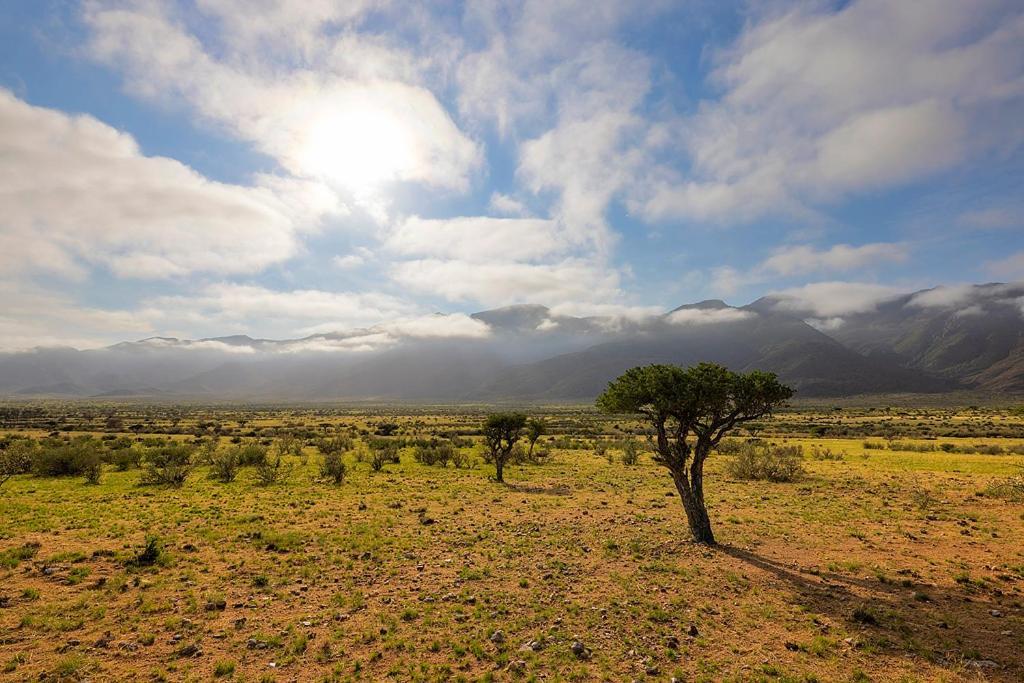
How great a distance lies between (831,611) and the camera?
13984 millimetres

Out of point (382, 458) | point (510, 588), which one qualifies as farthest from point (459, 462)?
point (510, 588)

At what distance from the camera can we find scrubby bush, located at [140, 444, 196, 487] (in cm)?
3572

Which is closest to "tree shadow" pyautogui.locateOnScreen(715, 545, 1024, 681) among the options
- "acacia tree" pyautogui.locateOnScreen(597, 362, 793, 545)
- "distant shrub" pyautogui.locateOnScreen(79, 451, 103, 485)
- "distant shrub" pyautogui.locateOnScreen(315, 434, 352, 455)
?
"acacia tree" pyautogui.locateOnScreen(597, 362, 793, 545)

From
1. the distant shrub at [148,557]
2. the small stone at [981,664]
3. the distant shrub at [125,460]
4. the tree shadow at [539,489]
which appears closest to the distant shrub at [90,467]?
the distant shrub at [125,460]

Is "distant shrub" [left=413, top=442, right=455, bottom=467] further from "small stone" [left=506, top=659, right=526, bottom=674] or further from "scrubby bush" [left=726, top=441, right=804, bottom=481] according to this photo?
"small stone" [left=506, top=659, right=526, bottom=674]

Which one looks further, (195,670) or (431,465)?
(431,465)

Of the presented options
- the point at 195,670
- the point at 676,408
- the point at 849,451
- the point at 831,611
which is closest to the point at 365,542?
the point at 195,670

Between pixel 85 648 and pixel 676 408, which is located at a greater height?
pixel 676 408

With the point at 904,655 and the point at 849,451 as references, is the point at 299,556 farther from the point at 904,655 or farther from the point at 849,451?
the point at 849,451

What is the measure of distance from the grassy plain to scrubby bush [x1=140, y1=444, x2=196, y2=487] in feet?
14.3

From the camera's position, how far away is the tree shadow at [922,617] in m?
11.4

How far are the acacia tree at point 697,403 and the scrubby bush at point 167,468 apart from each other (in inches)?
1387

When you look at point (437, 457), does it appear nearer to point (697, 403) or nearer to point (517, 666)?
point (697, 403)

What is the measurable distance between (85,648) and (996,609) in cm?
2583
